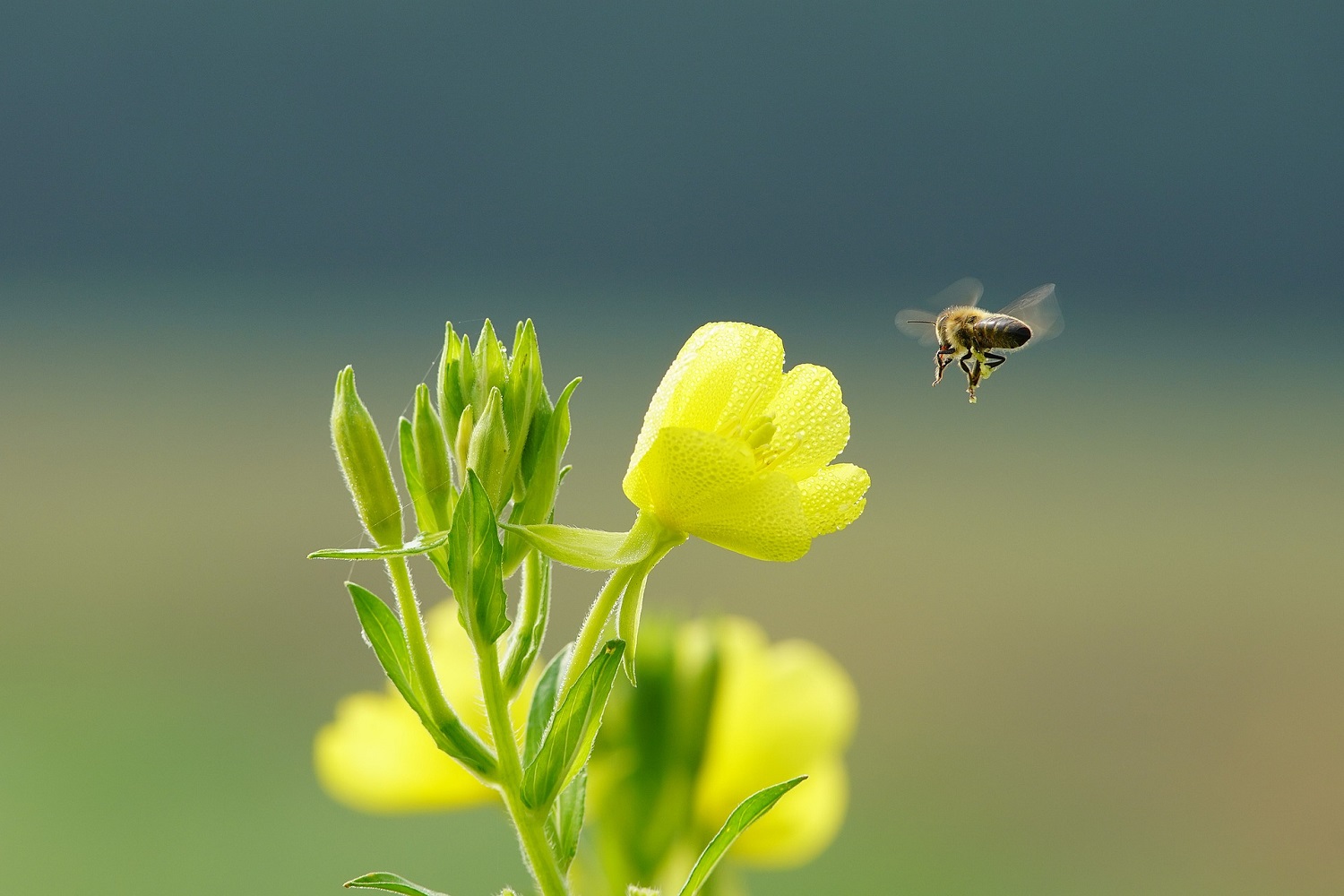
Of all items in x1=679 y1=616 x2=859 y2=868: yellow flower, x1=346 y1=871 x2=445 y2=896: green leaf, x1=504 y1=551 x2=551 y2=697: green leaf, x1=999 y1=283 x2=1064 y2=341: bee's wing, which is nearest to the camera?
x1=346 y1=871 x2=445 y2=896: green leaf

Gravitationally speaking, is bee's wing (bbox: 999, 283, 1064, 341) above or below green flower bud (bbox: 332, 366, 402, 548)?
above

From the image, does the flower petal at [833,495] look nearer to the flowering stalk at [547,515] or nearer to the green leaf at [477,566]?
the flowering stalk at [547,515]

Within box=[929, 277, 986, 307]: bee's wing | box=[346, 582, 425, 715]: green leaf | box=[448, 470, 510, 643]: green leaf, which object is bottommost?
box=[346, 582, 425, 715]: green leaf

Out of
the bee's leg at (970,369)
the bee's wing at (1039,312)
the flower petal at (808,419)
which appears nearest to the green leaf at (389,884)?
the flower petal at (808,419)

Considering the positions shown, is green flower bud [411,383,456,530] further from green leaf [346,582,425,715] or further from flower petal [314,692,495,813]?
flower petal [314,692,495,813]

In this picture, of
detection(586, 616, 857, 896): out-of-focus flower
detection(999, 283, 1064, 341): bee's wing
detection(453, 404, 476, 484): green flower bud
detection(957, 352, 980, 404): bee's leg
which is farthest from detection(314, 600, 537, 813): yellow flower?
detection(999, 283, 1064, 341): bee's wing

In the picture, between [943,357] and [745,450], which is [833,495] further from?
[943,357]

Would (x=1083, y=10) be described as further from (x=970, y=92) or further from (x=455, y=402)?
(x=455, y=402)

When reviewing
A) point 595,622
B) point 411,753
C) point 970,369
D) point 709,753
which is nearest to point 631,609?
point 595,622

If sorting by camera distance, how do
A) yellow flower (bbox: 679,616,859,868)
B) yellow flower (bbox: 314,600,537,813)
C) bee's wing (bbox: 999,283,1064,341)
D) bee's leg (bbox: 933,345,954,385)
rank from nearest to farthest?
yellow flower (bbox: 314,600,537,813) → yellow flower (bbox: 679,616,859,868) → bee's leg (bbox: 933,345,954,385) → bee's wing (bbox: 999,283,1064,341)
